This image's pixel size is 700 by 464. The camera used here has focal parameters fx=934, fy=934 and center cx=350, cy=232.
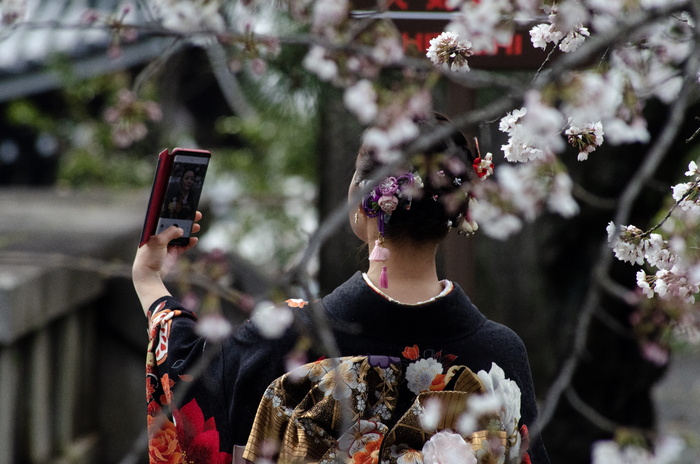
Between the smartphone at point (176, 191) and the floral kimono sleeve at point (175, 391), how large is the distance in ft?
0.60

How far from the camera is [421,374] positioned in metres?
1.85

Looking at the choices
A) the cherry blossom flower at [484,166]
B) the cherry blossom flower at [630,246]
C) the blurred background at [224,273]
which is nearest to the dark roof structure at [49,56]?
the blurred background at [224,273]

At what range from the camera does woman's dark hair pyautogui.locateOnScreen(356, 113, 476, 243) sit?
5.96ft

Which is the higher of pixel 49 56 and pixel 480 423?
pixel 480 423

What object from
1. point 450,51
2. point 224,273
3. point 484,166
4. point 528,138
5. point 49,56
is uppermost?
point 450,51

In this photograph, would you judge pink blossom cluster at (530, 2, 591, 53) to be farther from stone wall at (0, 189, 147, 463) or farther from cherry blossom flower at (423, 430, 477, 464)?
stone wall at (0, 189, 147, 463)

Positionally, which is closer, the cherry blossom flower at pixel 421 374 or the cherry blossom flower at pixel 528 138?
the cherry blossom flower at pixel 528 138

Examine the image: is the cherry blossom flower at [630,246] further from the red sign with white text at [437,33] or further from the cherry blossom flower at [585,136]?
the red sign with white text at [437,33]

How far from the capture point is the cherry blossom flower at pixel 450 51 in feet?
6.50

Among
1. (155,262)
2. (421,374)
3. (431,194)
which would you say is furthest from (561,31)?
(155,262)

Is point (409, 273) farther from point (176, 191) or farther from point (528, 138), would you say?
point (176, 191)

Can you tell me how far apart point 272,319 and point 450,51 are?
0.70 metres

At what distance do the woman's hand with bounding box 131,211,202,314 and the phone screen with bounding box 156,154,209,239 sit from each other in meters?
0.02

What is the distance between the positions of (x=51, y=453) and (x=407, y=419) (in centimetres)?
282
